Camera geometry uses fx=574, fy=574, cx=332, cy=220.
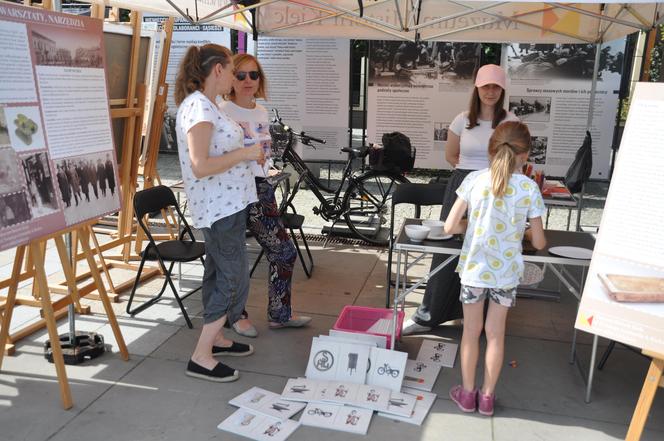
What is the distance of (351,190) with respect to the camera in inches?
231

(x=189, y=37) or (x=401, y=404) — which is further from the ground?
(x=189, y=37)

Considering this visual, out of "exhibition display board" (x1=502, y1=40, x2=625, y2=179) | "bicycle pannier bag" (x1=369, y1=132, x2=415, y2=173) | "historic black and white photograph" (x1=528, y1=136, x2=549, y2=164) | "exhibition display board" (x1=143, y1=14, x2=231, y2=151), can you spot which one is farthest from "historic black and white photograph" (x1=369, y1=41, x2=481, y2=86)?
"exhibition display board" (x1=143, y1=14, x2=231, y2=151)

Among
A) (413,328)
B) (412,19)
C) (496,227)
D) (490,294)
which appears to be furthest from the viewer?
(412,19)

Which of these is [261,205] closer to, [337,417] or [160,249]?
[160,249]

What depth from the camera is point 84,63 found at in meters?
2.94

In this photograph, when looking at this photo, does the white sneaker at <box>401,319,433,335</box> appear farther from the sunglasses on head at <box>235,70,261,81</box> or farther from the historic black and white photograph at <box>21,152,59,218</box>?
the historic black and white photograph at <box>21,152,59,218</box>

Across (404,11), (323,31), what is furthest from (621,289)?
(323,31)

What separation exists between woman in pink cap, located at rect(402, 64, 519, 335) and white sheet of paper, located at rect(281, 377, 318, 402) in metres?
0.94

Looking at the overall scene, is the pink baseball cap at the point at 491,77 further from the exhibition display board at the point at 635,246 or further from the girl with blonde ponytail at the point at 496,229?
the exhibition display board at the point at 635,246

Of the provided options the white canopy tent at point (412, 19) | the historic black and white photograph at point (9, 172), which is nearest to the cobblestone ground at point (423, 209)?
the white canopy tent at point (412, 19)

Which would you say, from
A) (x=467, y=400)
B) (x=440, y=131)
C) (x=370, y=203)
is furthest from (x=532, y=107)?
(x=467, y=400)

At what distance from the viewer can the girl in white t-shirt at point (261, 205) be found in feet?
11.1

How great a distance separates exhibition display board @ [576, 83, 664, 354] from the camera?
7.71 feet

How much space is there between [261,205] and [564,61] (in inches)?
201
